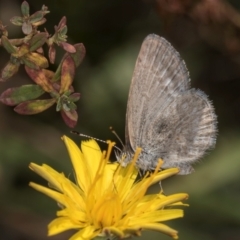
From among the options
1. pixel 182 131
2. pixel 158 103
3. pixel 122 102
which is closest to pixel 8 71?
pixel 158 103

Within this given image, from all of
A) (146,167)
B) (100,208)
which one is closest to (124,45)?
(146,167)

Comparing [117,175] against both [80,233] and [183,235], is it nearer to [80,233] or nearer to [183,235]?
[80,233]

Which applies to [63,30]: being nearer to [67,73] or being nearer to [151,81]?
[67,73]

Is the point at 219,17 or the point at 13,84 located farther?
the point at 13,84

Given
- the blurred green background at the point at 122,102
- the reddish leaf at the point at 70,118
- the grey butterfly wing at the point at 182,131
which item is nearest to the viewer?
the reddish leaf at the point at 70,118

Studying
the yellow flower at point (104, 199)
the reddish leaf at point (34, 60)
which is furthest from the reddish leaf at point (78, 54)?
the yellow flower at point (104, 199)

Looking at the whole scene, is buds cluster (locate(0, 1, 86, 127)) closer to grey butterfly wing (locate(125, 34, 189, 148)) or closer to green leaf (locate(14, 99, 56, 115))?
green leaf (locate(14, 99, 56, 115))

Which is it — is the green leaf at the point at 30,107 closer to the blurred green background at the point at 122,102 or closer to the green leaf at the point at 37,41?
the green leaf at the point at 37,41
